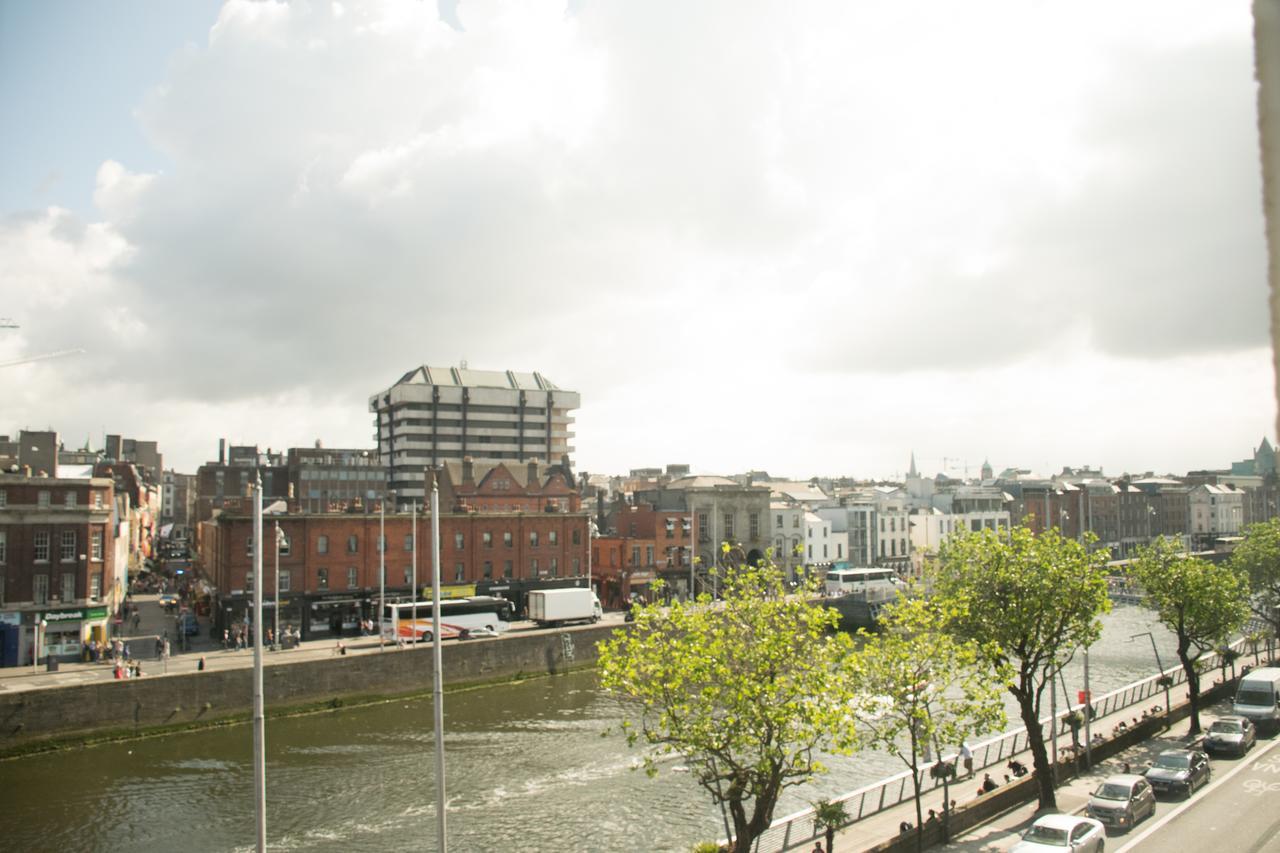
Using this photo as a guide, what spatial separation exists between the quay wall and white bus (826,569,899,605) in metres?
35.3

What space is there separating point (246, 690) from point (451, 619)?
647 inches

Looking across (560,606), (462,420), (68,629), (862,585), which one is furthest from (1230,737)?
(462,420)

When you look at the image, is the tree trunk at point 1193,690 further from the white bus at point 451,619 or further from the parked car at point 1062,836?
the white bus at point 451,619

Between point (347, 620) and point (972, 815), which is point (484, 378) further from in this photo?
point (972, 815)

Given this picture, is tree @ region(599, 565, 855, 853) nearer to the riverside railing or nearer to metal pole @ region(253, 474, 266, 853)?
the riverside railing

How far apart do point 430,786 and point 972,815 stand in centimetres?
1903

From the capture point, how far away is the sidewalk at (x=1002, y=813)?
24.8 metres

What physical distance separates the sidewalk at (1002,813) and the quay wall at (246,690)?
30372 mm

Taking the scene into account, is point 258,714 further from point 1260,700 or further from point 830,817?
point 1260,700

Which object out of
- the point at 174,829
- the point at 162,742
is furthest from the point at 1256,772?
the point at 162,742

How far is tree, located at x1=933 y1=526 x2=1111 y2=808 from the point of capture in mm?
28798

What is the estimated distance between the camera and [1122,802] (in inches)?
1015

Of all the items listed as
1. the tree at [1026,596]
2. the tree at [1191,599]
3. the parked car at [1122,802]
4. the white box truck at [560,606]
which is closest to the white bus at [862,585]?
the white box truck at [560,606]

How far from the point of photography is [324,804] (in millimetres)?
32469
